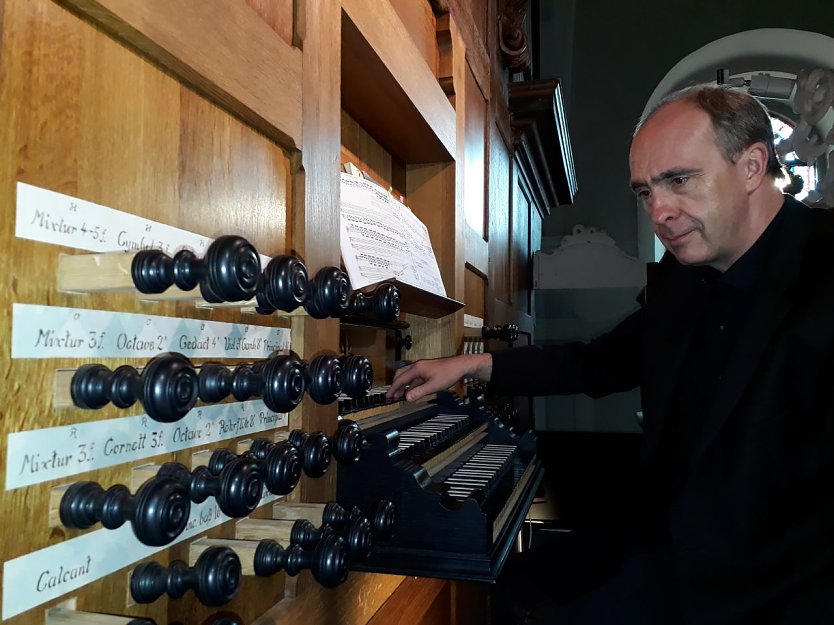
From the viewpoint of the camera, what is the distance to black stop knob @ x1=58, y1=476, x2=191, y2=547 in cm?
61

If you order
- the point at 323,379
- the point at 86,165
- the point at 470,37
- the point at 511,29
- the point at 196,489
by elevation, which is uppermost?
the point at 511,29

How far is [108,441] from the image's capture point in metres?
0.69

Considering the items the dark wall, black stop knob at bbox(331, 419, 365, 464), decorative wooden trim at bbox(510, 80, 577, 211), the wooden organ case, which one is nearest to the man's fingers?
the wooden organ case

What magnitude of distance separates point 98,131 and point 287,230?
42 cm

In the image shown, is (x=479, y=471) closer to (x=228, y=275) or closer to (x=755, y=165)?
(x=228, y=275)

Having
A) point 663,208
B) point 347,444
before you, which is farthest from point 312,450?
point 663,208

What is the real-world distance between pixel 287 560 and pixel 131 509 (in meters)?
0.31

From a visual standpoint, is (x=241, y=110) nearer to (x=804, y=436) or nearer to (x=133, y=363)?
(x=133, y=363)

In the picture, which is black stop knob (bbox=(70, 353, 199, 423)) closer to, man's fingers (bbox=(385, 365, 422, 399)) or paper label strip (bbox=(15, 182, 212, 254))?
paper label strip (bbox=(15, 182, 212, 254))

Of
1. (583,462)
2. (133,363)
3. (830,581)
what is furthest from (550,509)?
(133,363)

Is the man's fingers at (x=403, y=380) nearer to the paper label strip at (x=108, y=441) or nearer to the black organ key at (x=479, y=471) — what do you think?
the black organ key at (x=479, y=471)

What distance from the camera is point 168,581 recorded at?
0.71 m

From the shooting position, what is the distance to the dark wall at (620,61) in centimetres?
799

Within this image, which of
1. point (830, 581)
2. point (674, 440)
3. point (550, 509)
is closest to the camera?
point (830, 581)
